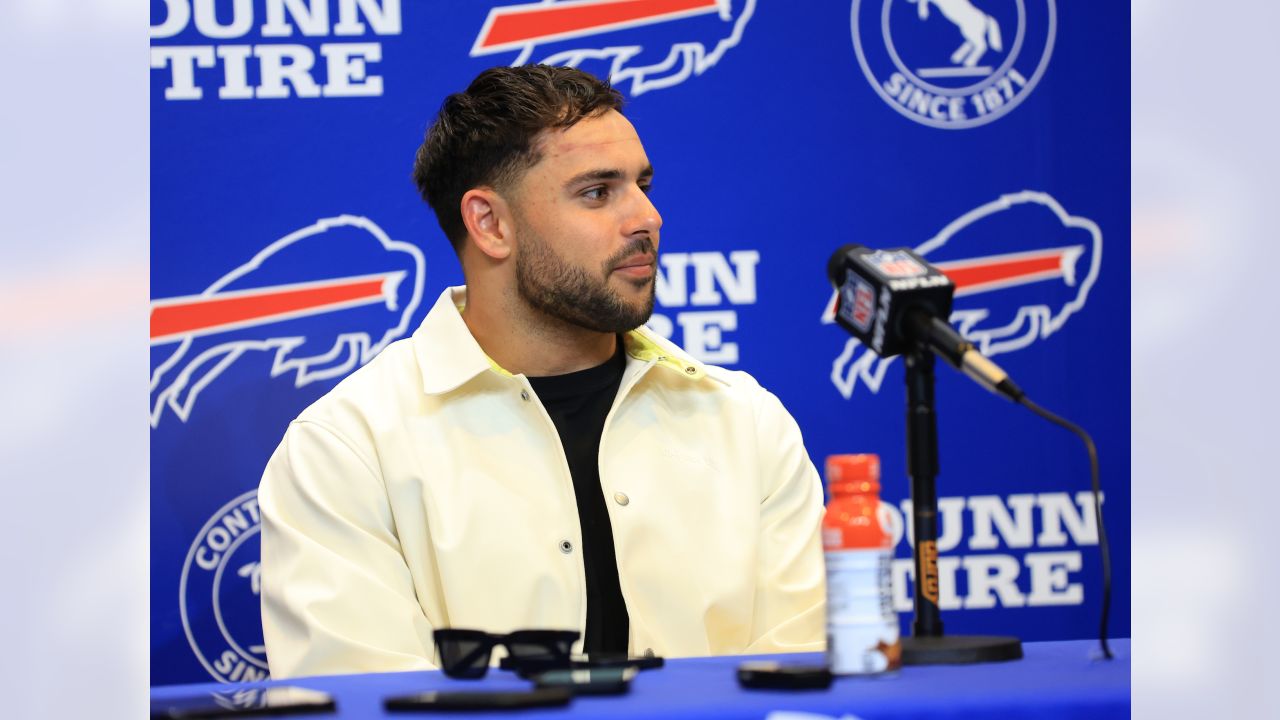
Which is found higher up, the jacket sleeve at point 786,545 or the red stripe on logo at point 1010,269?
the red stripe on logo at point 1010,269

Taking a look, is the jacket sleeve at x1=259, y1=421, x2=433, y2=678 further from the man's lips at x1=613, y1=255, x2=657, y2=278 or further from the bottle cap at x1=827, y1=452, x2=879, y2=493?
the bottle cap at x1=827, y1=452, x2=879, y2=493

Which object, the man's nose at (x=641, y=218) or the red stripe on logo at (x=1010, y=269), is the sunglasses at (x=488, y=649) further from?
the red stripe on logo at (x=1010, y=269)

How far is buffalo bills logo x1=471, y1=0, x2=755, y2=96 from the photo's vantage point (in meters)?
2.77

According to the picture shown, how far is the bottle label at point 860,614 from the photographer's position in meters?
1.15

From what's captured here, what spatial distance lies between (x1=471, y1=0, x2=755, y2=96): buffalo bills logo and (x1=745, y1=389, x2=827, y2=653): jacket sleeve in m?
0.78

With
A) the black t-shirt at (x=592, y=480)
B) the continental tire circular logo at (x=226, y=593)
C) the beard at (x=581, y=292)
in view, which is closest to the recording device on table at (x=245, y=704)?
the black t-shirt at (x=592, y=480)

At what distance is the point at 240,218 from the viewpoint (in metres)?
2.69

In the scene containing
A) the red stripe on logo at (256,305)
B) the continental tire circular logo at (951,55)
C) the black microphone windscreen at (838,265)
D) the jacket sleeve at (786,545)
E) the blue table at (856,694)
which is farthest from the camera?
the continental tire circular logo at (951,55)

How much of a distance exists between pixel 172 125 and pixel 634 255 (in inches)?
38.9

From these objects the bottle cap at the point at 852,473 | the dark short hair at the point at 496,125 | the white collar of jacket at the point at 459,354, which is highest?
the dark short hair at the point at 496,125

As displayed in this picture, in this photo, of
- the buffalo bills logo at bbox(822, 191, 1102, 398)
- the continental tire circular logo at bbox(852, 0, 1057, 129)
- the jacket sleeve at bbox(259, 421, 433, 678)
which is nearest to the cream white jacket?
the jacket sleeve at bbox(259, 421, 433, 678)

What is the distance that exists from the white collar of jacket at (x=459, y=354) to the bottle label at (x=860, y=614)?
3.76 feet

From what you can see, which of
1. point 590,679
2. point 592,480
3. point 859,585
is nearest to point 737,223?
point 592,480
